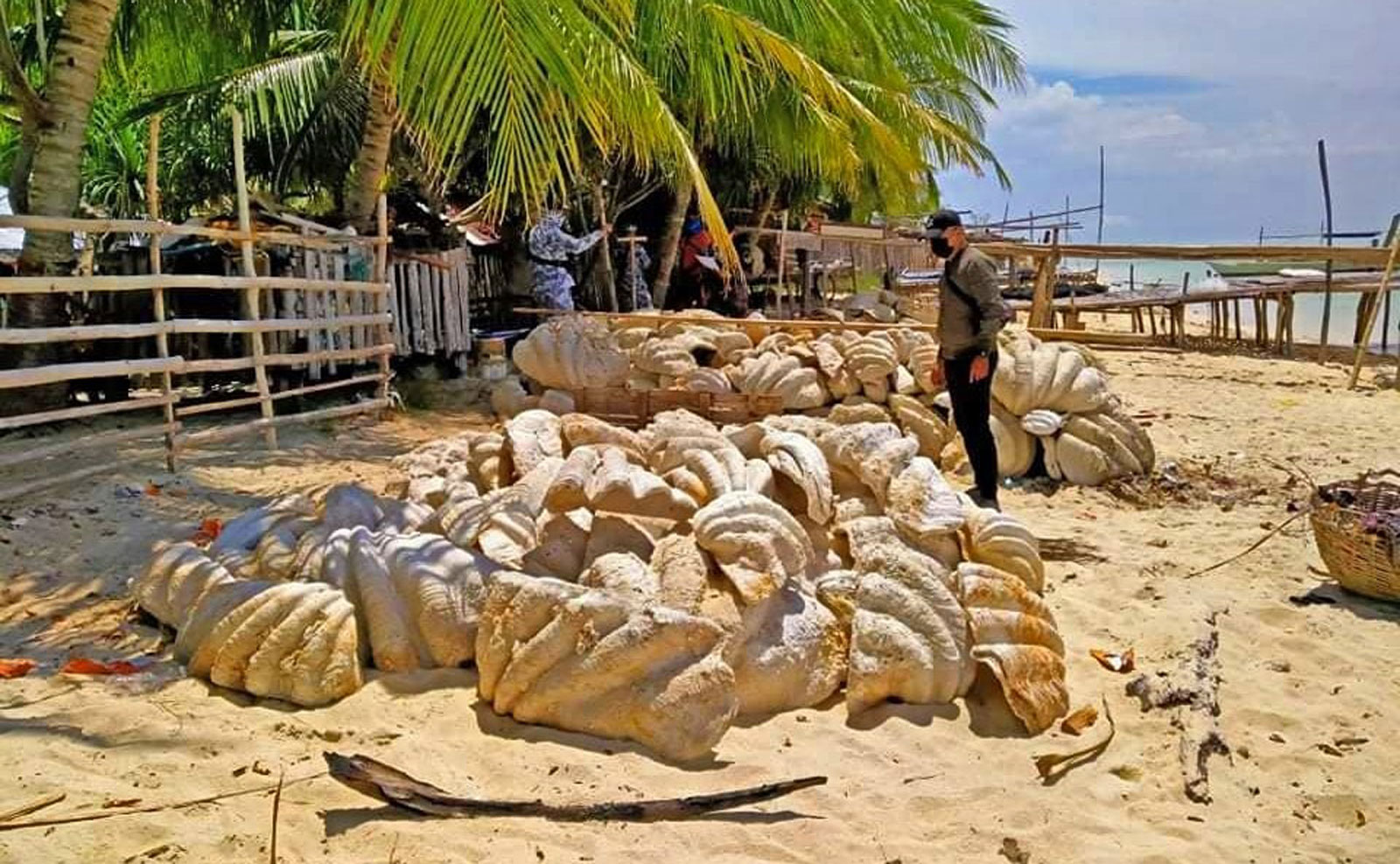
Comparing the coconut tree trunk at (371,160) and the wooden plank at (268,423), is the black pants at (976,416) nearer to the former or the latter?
the wooden plank at (268,423)

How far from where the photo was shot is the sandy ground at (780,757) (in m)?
2.71

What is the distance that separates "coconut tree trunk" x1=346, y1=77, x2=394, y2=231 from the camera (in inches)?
360

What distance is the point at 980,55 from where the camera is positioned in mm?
12383

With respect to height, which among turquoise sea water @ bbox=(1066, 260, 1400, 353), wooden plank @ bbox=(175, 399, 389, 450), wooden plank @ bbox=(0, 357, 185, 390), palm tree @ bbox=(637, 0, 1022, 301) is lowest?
turquoise sea water @ bbox=(1066, 260, 1400, 353)

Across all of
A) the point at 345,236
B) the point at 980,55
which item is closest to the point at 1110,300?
the point at 980,55

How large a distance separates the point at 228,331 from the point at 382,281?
211cm

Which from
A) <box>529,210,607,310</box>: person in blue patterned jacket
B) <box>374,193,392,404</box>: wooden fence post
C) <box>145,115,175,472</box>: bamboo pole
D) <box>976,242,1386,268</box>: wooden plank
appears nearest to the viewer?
<box>145,115,175,472</box>: bamboo pole

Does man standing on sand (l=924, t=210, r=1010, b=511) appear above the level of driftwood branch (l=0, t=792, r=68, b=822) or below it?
above

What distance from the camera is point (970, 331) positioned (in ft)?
18.9

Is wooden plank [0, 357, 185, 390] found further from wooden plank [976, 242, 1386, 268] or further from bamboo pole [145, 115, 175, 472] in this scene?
wooden plank [976, 242, 1386, 268]

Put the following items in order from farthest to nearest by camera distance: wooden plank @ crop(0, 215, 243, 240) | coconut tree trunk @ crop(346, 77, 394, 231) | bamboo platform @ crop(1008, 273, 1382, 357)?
bamboo platform @ crop(1008, 273, 1382, 357)
coconut tree trunk @ crop(346, 77, 394, 231)
wooden plank @ crop(0, 215, 243, 240)

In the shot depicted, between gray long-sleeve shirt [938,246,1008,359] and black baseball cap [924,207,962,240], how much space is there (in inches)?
6.5

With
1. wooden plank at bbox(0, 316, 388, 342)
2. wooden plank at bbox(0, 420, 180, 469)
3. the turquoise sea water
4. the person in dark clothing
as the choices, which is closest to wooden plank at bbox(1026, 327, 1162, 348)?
the person in dark clothing

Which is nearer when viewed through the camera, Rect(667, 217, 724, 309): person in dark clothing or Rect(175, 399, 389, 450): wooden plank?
Rect(175, 399, 389, 450): wooden plank
